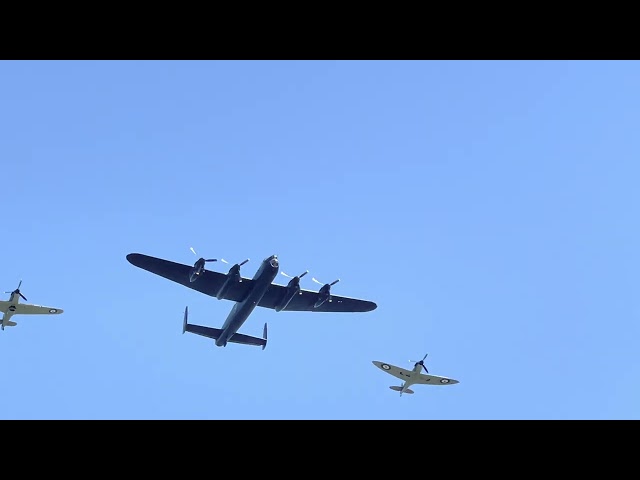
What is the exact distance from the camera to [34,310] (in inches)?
2307

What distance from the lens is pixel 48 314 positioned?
196ft

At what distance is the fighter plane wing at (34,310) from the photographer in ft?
189

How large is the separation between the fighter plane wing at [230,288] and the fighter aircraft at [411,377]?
5.77 m

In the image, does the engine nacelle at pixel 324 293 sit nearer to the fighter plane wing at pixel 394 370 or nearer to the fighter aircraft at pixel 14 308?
the fighter plane wing at pixel 394 370

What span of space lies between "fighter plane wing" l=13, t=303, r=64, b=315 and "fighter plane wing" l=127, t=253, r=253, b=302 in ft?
31.0

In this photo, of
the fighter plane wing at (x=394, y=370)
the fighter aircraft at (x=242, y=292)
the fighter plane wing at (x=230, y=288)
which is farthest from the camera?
the fighter plane wing at (x=394, y=370)

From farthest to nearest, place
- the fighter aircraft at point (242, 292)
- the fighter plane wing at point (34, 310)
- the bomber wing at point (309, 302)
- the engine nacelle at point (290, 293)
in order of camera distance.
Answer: the bomber wing at point (309, 302) < the fighter plane wing at point (34, 310) < the engine nacelle at point (290, 293) < the fighter aircraft at point (242, 292)

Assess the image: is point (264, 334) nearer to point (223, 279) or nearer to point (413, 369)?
point (223, 279)

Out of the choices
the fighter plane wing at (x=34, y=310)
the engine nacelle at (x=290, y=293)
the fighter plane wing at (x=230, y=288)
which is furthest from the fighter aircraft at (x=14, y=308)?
the engine nacelle at (x=290, y=293)

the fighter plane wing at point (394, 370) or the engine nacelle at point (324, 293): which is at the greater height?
the engine nacelle at point (324, 293)

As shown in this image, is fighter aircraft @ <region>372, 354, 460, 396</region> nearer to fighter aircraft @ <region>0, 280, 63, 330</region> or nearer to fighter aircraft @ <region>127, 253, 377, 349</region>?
fighter aircraft @ <region>127, 253, 377, 349</region>

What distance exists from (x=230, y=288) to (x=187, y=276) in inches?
144
